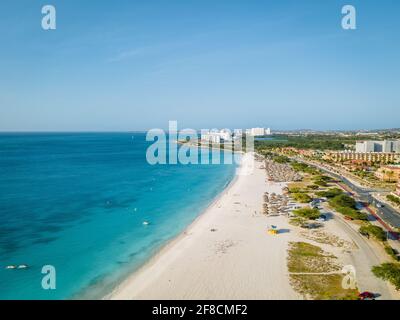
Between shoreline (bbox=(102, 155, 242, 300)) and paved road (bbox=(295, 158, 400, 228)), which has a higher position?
paved road (bbox=(295, 158, 400, 228))

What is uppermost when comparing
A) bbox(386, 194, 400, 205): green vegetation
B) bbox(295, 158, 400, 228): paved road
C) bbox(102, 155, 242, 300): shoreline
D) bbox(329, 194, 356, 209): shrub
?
bbox(329, 194, 356, 209): shrub

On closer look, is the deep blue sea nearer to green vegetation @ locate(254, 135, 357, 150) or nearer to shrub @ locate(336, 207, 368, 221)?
shrub @ locate(336, 207, 368, 221)

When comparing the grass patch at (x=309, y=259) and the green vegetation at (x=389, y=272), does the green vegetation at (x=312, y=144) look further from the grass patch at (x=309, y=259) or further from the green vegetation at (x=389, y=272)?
the green vegetation at (x=389, y=272)

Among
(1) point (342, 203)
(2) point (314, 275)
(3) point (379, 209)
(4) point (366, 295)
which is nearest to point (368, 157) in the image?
(3) point (379, 209)

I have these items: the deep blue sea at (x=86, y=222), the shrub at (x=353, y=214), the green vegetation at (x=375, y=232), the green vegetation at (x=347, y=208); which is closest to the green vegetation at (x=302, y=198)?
the green vegetation at (x=347, y=208)

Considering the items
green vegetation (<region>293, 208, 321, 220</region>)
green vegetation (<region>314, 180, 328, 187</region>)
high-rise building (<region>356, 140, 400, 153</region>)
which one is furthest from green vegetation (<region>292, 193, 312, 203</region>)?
high-rise building (<region>356, 140, 400, 153</region>)
